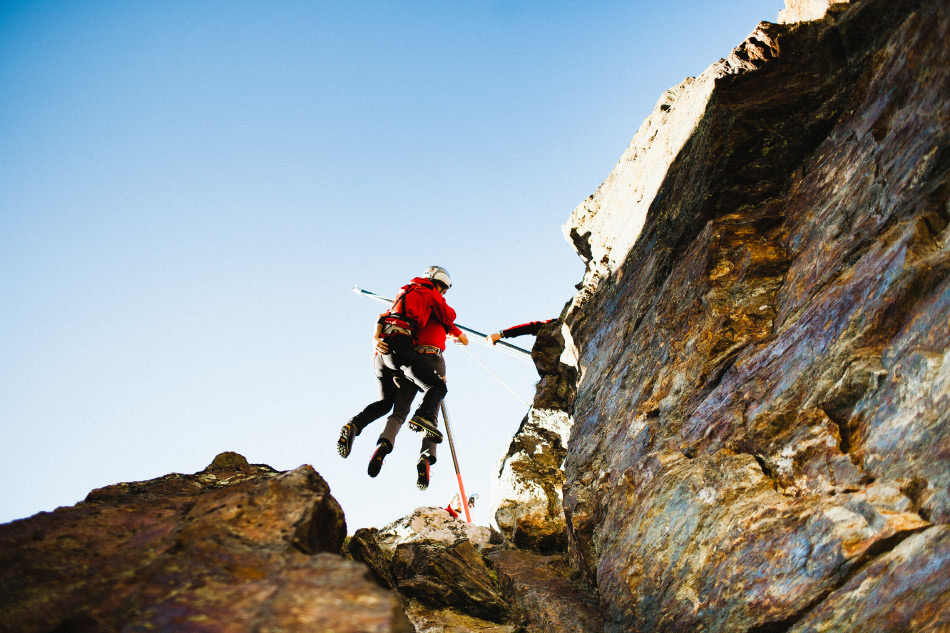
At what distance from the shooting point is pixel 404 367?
29.8ft

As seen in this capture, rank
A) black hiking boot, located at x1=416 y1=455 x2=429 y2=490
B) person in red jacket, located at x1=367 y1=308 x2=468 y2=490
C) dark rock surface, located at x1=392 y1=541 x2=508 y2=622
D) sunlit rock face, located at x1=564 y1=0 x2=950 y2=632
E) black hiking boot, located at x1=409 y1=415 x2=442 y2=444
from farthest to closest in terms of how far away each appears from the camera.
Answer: black hiking boot, located at x1=416 y1=455 x2=429 y2=490 → black hiking boot, located at x1=409 y1=415 x2=442 y2=444 → person in red jacket, located at x1=367 y1=308 x2=468 y2=490 → dark rock surface, located at x1=392 y1=541 x2=508 y2=622 → sunlit rock face, located at x1=564 y1=0 x2=950 y2=632

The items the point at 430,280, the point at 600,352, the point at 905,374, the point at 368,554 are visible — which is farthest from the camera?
the point at 430,280

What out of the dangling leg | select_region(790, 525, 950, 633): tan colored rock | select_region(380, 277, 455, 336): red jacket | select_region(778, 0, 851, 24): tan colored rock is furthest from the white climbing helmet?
select_region(790, 525, 950, 633): tan colored rock

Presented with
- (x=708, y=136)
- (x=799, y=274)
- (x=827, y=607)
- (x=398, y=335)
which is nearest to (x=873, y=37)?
(x=708, y=136)

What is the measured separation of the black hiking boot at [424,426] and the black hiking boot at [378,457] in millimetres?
443

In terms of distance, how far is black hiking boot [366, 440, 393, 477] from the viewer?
8250 millimetres

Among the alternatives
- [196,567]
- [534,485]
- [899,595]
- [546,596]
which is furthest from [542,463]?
[196,567]

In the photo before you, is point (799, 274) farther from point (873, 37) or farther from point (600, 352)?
point (600, 352)

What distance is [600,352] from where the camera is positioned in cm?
859

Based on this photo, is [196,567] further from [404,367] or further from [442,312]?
[442,312]

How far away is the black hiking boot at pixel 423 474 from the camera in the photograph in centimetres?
887

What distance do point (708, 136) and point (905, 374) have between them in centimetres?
397

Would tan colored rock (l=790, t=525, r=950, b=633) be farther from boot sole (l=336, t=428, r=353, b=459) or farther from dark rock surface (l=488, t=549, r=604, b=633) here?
boot sole (l=336, t=428, r=353, b=459)

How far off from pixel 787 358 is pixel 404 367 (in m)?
5.52
